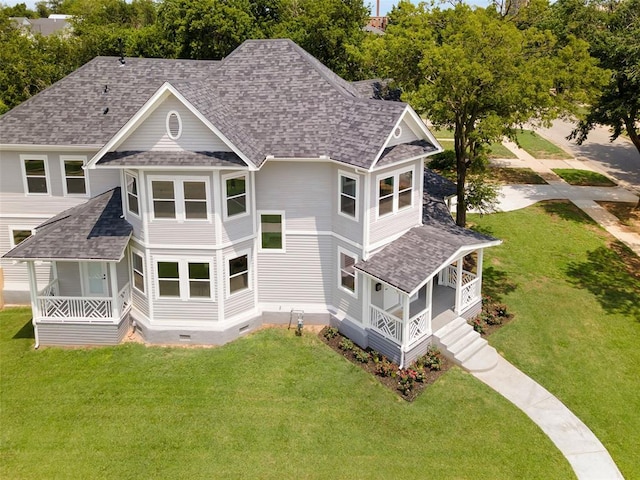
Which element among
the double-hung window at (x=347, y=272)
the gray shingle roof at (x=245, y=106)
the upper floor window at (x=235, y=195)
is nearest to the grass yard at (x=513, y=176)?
the gray shingle roof at (x=245, y=106)

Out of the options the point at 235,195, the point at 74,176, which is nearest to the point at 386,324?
the point at 235,195

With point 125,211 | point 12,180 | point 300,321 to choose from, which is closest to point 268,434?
point 300,321

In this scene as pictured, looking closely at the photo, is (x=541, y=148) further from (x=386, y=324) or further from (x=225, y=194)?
(x=225, y=194)

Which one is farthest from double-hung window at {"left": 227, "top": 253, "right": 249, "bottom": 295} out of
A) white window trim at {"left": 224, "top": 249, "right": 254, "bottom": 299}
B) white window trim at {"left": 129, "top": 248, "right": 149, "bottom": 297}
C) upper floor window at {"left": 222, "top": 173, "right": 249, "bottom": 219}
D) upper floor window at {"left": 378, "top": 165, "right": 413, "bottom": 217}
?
upper floor window at {"left": 378, "top": 165, "right": 413, "bottom": 217}

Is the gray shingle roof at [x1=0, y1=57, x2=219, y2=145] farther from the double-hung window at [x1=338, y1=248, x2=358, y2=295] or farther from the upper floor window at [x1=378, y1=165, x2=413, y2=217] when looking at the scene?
the double-hung window at [x1=338, y1=248, x2=358, y2=295]

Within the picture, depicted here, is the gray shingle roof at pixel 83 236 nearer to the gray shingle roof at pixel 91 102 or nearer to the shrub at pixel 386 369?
the gray shingle roof at pixel 91 102

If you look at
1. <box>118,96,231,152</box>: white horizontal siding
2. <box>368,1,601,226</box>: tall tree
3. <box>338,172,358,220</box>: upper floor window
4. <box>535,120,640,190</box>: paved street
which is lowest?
<box>535,120,640,190</box>: paved street
